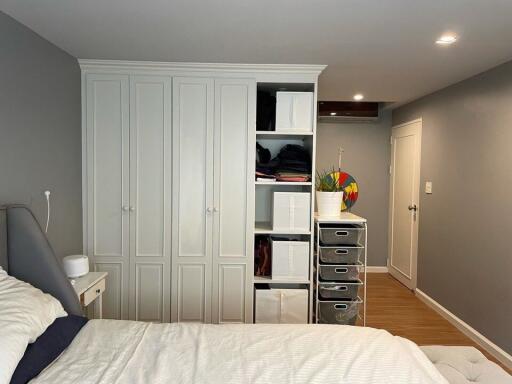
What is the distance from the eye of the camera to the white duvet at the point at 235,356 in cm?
142

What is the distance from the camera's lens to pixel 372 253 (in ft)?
17.9

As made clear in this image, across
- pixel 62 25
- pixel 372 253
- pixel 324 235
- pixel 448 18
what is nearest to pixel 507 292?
pixel 324 235

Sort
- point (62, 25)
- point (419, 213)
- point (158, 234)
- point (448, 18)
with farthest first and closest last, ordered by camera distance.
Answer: point (419, 213), point (158, 234), point (62, 25), point (448, 18)

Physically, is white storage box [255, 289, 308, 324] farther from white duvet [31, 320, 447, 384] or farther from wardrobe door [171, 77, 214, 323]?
white duvet [31, 320, 447, 384]

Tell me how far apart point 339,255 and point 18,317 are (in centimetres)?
234

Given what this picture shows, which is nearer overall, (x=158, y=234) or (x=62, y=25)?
(x=62, y=25)

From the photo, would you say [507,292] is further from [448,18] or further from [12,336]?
[12,336]

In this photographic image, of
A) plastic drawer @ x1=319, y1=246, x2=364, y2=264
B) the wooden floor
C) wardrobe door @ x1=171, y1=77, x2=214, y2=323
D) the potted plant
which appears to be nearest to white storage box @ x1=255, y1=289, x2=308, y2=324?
plastic drawer @ x1=319, y1=246, x2=364, y2=264

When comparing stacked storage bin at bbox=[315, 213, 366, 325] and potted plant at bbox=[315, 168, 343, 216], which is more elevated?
potted plant at bbox=[315, 168, 343, 216]

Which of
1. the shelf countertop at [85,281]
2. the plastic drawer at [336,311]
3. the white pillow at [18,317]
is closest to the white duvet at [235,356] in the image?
the white pillow at [18,317]

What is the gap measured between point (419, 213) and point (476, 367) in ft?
9.66

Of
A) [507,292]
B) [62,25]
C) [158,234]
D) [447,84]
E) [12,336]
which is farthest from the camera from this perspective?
[447,84]

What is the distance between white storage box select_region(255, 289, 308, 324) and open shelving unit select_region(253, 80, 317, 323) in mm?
68

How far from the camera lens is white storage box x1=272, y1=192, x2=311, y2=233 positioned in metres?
3.15
